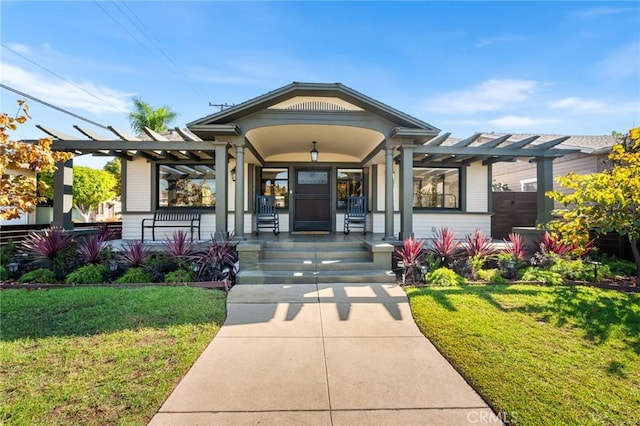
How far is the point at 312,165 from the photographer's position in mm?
9500

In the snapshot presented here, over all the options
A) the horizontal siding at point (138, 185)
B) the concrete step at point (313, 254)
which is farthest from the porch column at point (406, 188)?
the horizontal siding at point (138, 185)

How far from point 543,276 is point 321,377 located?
4742 mm

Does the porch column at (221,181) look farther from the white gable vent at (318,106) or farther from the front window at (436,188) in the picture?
the front window at (436,188)

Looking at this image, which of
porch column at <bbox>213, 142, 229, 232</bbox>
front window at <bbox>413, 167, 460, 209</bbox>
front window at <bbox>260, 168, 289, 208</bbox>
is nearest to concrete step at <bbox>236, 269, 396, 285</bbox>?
porch column at <bbox>213, 142, 229, 232</bbox>

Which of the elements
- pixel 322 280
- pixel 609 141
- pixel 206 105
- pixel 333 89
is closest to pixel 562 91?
pixel 609 141

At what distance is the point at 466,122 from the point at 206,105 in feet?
55.2

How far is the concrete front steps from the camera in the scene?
17.7ft

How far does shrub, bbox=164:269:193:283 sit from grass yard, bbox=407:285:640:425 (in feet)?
12.1

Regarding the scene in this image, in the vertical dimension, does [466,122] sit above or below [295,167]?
above

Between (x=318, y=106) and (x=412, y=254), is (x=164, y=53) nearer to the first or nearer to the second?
(x=318, y=106)

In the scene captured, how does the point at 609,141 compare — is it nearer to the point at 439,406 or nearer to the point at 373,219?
the point at 373,219

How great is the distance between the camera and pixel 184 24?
9.73 m

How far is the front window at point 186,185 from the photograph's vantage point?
884 centimetres

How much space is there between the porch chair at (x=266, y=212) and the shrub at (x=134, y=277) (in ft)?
11.4
